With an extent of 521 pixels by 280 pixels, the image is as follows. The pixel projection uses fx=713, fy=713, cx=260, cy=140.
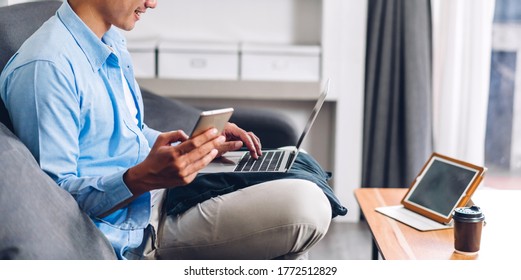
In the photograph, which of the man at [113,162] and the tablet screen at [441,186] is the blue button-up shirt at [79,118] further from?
the tablet screen at [441,186]

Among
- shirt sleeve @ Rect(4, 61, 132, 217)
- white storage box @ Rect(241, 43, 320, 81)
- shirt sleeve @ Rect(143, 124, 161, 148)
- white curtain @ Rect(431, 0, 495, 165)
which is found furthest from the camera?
white curtain @ Rect(431, 0, 495, 165)

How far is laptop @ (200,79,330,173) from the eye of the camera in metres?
1.36

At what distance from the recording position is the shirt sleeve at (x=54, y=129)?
3.65 ft

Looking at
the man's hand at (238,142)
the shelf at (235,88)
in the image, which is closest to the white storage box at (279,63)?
the shelf at (235,88)

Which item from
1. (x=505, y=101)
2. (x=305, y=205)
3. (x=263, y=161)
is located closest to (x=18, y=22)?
(x=263, y=161)

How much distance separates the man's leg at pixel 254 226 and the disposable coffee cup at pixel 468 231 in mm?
227

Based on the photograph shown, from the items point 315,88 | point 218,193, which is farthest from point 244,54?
point 218,193

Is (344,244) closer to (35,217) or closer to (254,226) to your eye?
(254,226)

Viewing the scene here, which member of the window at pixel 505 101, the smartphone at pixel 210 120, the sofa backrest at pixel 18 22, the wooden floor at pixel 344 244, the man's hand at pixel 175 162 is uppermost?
the sofa backrest at pixel 18 22

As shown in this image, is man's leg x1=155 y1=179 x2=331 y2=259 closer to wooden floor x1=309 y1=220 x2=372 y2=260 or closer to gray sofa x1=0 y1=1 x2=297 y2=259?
gray sofa x1=0 y1=1 x2=297 y2=259

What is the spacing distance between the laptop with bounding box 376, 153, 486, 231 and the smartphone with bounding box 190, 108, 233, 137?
1.69 feet

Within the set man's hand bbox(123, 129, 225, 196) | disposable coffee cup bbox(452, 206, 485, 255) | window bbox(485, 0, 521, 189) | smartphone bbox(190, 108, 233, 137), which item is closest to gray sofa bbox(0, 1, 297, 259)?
man's hand bbox(123, 129, 225, 196)

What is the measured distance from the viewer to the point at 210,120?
1.04m

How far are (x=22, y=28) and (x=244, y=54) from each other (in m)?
1.09
